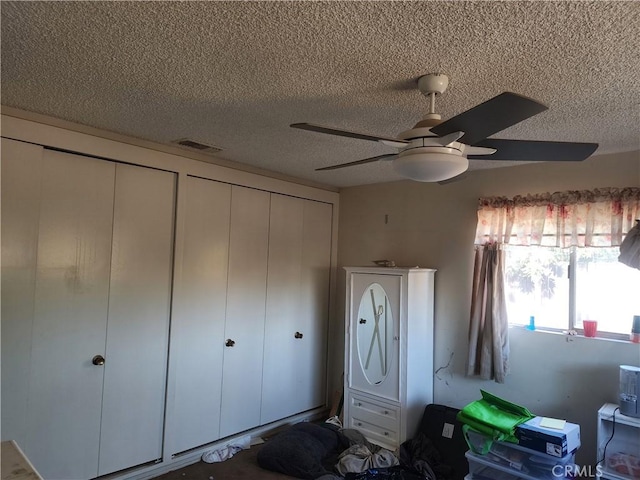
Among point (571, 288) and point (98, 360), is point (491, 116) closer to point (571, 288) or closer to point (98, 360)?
point (571, 288)

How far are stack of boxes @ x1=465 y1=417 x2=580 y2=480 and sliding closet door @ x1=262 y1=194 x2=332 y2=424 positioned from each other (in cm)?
177

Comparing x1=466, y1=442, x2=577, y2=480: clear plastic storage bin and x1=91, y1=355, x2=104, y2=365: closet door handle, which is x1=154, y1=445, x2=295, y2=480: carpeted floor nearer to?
x1=91, y1=355, x2=104, y2=365: closet door handle

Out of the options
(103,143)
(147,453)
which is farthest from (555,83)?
(147,453)

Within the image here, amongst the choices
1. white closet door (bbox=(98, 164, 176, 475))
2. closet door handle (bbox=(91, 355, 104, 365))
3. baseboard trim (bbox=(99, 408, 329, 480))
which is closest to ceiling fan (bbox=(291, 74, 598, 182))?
white closet door (bbox=(98, 164, 176, 475))

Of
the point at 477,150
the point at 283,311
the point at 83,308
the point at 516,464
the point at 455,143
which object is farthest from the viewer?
the point at 283,311

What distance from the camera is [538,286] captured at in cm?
313

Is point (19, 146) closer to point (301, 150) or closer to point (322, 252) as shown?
point (301, 150)

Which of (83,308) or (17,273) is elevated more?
(17,273)

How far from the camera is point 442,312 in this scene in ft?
11.7

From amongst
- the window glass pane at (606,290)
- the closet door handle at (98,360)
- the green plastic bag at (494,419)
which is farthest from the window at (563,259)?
the closet door handle at (98,360)

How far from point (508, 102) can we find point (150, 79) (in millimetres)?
1566

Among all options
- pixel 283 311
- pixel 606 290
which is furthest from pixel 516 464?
pixel 283 311

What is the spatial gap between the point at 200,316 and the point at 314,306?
4.31 feet

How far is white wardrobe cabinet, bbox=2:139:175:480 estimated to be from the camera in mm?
2357
